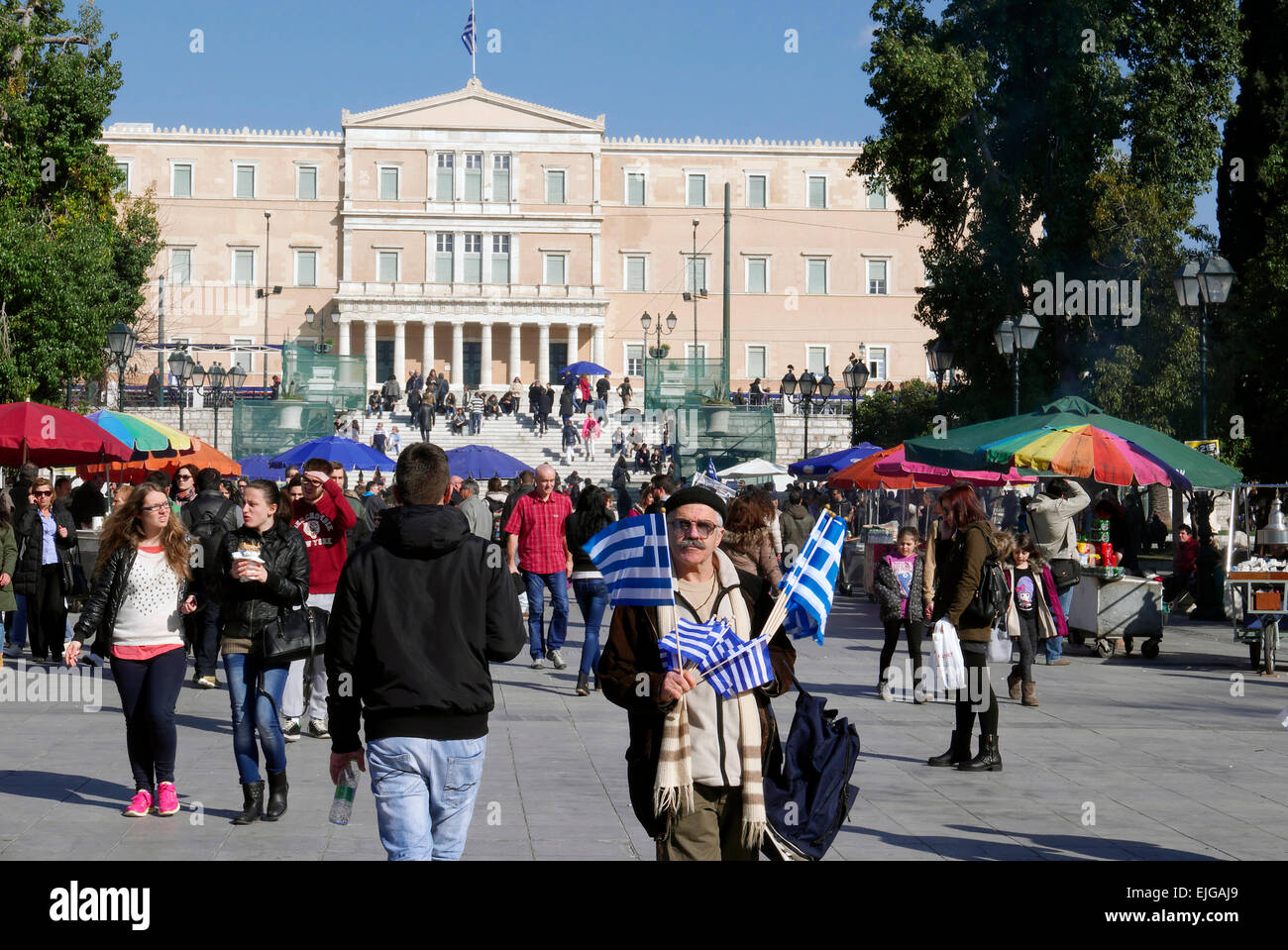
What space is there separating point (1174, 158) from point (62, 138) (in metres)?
19.0

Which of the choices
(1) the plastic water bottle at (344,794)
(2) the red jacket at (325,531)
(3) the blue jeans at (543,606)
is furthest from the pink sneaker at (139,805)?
(3) the blue jeans at (543,606)

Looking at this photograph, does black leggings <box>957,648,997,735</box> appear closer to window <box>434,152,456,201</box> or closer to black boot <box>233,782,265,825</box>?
black boot <box>233,782,265,825</box>

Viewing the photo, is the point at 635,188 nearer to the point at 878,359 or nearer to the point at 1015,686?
the point at 878,359

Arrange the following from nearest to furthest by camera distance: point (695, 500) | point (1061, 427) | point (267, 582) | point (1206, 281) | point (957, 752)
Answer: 1. point (695, 500)
2. point (267, 582)
3. point (957, 752)
4. point (1061, 427)
5. point (1206, 281)

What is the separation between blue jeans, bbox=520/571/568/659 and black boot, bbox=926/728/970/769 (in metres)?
4.50

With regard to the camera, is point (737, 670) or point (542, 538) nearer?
point (737, 670)

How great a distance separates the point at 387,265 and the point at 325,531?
60581 mm

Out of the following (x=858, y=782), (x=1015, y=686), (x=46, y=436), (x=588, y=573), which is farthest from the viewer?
(x=46, y=436)

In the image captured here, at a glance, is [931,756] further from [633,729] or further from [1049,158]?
[1049,158]

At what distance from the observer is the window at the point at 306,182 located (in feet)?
225

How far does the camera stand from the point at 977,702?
850 cm

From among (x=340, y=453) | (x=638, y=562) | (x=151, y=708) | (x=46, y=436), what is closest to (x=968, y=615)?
(x=151, y=708)

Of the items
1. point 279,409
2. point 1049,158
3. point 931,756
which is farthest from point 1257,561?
point 279,409
